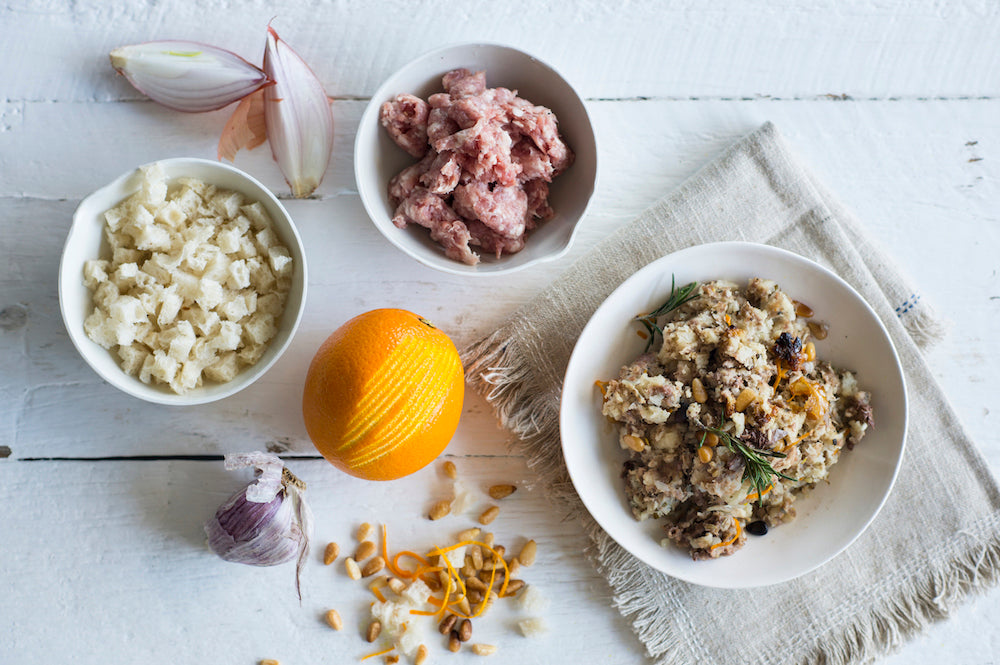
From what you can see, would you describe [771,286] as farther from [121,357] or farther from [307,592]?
[121,357]

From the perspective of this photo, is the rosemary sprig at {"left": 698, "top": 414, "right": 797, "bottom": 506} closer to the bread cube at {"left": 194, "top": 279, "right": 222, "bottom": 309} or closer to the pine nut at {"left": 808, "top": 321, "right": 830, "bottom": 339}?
the pine nut at {"left": 808, "top": 321, "right": 830, "bottom": 339}

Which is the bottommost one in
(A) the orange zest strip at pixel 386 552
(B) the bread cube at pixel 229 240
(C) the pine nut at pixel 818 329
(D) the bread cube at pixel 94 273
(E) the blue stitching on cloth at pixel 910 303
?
(A) the orange zest strip at pixel 386 552

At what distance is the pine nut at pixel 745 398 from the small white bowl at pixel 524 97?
1.55 ft

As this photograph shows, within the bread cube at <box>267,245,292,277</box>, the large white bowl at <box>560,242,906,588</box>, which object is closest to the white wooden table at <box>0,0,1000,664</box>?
the bread cube at <box>267,245,292,277</box>

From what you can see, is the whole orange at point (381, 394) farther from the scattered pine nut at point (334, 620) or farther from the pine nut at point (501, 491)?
the scattered pine nut at point (334, 620)

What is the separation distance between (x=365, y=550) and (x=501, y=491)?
0.36m

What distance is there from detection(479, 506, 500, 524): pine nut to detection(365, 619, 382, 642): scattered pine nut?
13.8 inches

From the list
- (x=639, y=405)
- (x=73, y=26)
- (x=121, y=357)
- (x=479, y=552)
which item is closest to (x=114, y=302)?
(x=121, y=357)

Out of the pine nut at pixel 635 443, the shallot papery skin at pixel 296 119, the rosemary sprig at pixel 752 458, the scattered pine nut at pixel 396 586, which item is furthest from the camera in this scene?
the scattered pine nut at pixel 396 586

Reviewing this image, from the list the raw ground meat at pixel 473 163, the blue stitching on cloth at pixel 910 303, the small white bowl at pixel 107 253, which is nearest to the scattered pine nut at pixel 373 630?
the small white bowl at pixel 107 253

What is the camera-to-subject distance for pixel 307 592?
176cm

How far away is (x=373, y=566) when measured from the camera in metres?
1.74

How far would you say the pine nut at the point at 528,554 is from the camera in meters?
1.74

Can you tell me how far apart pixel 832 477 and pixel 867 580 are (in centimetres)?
29
